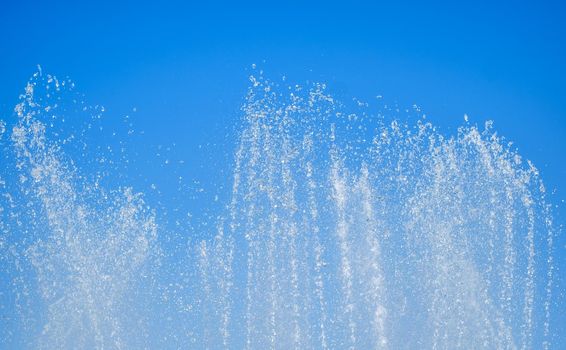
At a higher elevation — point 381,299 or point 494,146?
point 494,146

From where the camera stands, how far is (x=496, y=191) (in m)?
19.6

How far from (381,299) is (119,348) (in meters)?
6.00

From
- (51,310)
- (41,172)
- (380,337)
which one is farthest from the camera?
(41,172)

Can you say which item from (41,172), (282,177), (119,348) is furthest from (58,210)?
(282,177)

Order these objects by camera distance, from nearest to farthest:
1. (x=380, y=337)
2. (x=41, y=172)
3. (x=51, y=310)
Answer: (x=380, y=337), (x=51, y=310), (x=41, y=172)

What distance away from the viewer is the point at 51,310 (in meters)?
18.8

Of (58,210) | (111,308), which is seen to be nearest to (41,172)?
(58,210)

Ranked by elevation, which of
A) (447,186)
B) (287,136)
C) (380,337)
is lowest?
(380,337)

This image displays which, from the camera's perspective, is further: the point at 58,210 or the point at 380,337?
the point at 58,210

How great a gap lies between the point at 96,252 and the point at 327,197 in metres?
5.71

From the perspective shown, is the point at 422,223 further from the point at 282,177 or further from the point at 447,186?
the point at 282,177

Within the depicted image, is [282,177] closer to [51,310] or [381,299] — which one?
[381,299]

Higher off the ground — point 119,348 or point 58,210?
point 58,210

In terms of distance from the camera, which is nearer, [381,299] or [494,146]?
[381,299]
